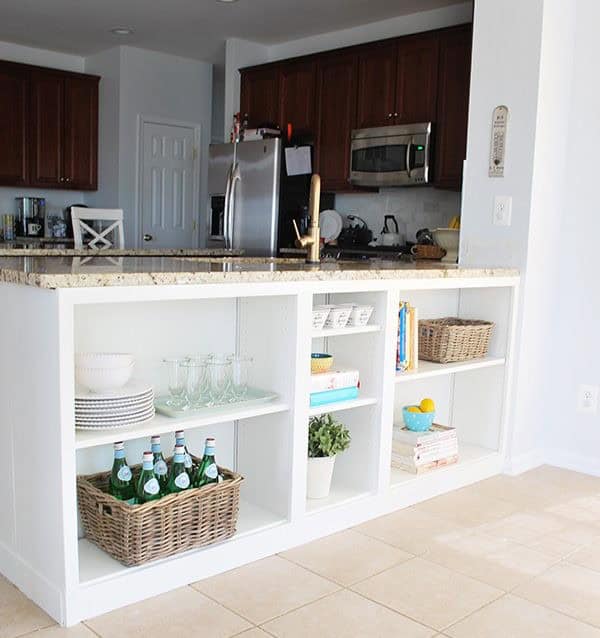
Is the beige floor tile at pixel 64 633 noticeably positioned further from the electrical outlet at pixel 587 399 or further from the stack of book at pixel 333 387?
the electrical outlet at pixel 587 399

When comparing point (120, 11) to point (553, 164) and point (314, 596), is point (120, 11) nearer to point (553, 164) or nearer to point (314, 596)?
point (553, 164)

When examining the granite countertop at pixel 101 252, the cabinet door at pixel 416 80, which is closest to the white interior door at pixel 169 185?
the granite countertop at pixel 101 252

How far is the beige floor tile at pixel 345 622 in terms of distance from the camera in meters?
1.97

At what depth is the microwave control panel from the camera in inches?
129

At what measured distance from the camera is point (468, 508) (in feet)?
9.62

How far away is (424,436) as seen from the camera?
305cm

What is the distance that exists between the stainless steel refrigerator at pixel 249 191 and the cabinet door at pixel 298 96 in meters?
0.33

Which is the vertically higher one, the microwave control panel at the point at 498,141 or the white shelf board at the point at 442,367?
the microwave control panel at the point at 498,141

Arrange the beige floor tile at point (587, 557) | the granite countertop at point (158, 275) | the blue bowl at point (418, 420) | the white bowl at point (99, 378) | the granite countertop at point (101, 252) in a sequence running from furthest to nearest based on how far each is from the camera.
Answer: the granite countertop at point (101, 252) < the blue bowl at point (418, 420) < the beige floor tile at point (587, 557) < the white bowl at point (99, 378) < the granite countertop at point (158, 275)

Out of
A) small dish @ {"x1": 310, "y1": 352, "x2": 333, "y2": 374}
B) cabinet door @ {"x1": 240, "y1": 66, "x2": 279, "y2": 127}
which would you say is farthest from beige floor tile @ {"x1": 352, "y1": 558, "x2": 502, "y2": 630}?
cabinet door @ {"x1": 240, "y1": 66, "x2": 279, "y2": 127}

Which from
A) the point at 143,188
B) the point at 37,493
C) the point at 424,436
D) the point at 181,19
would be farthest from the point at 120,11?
the point at 37,493

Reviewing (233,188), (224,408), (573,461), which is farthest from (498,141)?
(233,188)

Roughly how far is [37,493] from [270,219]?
3.93 metres

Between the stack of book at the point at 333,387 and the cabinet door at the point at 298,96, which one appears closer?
the stack of book at the point at 333,387
